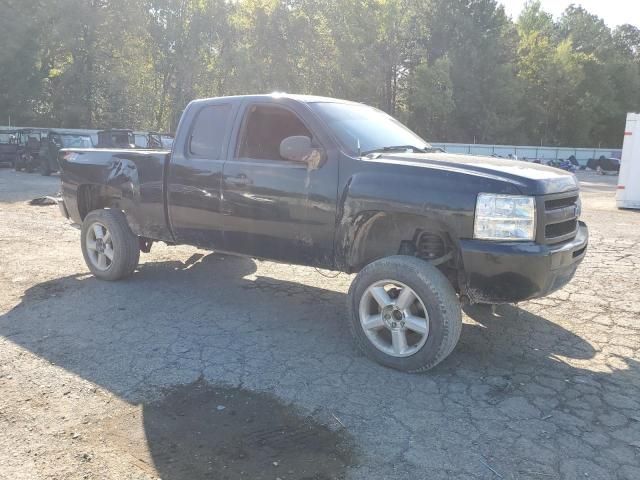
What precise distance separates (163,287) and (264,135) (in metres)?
Answer: 2.24

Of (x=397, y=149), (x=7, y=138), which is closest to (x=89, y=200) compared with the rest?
(x=397, y=149)

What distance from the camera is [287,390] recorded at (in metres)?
3.66

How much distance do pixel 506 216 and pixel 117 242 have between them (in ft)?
13.7

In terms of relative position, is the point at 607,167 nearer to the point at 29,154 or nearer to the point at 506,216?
the point at 29,154

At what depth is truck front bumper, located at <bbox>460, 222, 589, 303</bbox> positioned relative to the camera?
11.8 ft

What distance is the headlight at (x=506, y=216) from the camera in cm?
362

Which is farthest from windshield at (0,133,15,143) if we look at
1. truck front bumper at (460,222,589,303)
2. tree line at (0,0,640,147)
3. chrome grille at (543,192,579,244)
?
chrome grille at (543,192,579,244)

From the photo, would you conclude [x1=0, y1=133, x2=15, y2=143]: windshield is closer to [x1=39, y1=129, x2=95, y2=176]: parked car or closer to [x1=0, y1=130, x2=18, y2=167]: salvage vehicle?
[x1=0, y1=130, x2=18, y2=167]: salvage vehicle

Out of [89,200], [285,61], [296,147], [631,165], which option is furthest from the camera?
[285,61]

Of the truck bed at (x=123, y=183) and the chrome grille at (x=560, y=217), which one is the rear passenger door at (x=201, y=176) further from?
the chrome grille at (x=560, y=217)

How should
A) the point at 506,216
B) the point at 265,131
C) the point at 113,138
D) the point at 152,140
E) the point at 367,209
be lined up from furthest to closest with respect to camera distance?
1. the point at 152,140
2. the point at 113,138
3. the point at 265,131
4. the point at 367,209
5. the point at 506,216

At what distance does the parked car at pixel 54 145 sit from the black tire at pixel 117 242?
1586 cm

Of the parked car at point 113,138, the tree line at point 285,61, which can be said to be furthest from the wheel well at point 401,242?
the tree line at point 285,61

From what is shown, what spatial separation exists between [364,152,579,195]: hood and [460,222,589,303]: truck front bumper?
0.41m
